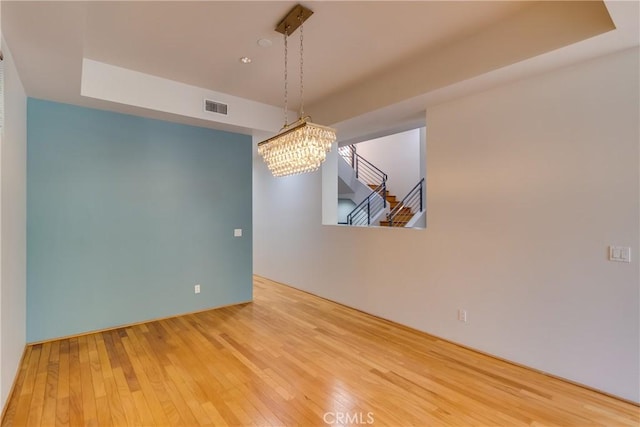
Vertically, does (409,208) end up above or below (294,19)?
below

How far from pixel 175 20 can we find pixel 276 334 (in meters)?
3.19

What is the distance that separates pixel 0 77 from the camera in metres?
1.86

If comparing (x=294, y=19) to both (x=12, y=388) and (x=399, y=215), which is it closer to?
(x=12, y=388)

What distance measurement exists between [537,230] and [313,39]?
2613mm

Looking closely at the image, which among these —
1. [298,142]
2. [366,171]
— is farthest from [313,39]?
[366,171]

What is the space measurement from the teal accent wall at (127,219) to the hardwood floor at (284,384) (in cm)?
49

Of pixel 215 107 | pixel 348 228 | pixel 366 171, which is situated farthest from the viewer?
pixel 366 171

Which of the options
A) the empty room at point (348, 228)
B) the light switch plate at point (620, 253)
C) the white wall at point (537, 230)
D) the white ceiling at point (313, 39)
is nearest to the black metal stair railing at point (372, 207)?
the empty room at point (348, 228)

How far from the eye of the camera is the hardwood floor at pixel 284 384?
2094mm

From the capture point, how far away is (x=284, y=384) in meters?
2.49

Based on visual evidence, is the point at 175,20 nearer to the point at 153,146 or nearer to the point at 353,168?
the point at 153,146

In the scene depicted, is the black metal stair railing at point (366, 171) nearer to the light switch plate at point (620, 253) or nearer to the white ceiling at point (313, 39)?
the white ceiling at point (313, 39)

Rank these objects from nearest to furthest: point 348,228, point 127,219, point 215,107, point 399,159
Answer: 1. point 127,219
2. point 215,107
3. point 348,228
4. point 399,159

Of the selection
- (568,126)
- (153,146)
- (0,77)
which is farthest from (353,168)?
(0,77)
